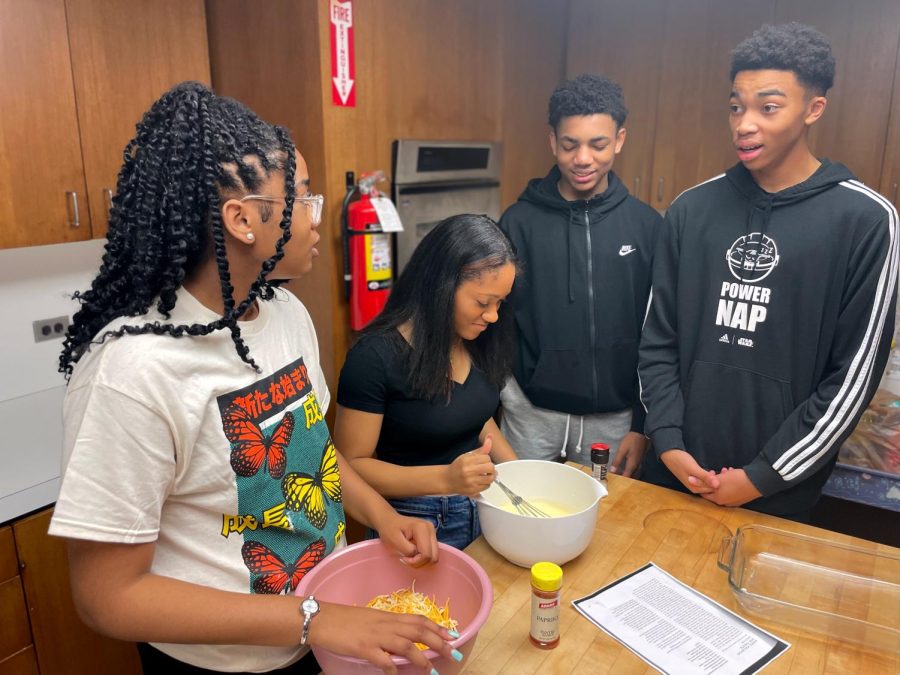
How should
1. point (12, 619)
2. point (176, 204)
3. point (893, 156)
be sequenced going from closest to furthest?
point (176, 204) < point (12, 619) < point (893, 156)

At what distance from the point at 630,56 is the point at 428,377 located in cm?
246

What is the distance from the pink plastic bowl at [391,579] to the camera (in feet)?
3.44

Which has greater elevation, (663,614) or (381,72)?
(381,72)

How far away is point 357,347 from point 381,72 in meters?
1.23

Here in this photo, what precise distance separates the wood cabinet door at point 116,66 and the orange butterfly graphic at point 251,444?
4.54ft

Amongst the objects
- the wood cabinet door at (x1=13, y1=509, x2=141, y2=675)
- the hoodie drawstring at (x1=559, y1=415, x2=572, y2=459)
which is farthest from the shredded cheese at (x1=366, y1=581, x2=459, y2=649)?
the wood cabinet door at (x1=13, y1=509, x2=141, y2=675)

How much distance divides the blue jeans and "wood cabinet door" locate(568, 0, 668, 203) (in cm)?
226

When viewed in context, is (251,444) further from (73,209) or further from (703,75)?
(703,75)

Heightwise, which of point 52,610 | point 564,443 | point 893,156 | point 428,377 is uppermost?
point 893,156

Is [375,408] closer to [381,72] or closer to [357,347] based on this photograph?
[357,347]

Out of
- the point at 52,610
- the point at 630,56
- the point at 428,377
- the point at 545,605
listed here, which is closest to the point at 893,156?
the point at 630,56

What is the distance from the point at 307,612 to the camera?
0.86 meters

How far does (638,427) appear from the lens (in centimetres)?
195

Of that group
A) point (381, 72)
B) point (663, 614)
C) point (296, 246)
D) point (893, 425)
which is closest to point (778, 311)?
point (663, 614)
